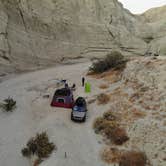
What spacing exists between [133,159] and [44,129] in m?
5.14

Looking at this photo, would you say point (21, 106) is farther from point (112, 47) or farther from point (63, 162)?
point (112, 47)

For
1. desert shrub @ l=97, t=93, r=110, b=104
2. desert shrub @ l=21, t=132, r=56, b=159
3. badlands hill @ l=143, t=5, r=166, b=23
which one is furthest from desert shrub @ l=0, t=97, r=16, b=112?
badlands hill @ l=143, t=5, r=166, b=23

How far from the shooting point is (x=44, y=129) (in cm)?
1065

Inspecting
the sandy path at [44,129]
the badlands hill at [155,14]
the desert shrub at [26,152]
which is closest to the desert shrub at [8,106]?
the sandy path at [44,129]

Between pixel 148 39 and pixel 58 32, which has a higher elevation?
pixel 148 39

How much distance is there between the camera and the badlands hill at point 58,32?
22.3 metres

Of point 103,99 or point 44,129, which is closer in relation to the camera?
point 44,129

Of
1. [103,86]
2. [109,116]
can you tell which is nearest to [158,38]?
[103,86]

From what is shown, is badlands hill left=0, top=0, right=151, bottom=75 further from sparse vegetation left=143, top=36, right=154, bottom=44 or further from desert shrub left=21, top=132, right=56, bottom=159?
desert shrub left=21, top=132, right=56, bottom=159

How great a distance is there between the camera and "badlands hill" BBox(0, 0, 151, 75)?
22312 millimetres

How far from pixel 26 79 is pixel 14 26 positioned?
7721 millimetres

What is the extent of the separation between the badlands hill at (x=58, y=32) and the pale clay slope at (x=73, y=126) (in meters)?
6.69

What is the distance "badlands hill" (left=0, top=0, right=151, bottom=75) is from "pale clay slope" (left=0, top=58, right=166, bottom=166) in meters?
6.69

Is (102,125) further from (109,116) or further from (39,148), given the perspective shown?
(39,148)
